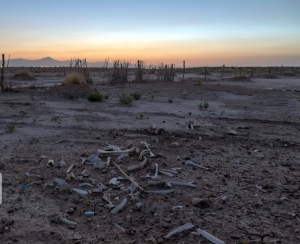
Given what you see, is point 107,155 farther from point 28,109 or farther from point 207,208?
point 28,109

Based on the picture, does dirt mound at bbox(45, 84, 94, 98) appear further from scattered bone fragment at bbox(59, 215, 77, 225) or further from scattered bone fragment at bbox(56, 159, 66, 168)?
scattered bone fragment at bbox(59, 215, 77, 225)

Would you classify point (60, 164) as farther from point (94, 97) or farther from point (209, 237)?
point (94, 97)

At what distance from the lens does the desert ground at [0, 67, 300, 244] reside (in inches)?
137

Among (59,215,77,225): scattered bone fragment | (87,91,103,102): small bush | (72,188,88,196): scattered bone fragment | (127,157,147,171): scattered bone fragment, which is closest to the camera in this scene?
(59,215,77,225): scattered bone fragment

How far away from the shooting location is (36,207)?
154 inches

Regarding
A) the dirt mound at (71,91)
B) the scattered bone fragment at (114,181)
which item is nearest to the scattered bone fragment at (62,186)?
the scattered bone fragment at (114,181)

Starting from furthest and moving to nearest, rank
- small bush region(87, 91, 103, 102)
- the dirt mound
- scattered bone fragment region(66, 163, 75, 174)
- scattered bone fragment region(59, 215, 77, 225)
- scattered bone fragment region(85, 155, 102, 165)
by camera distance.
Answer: the dirt mound → small bush region(87, 91, 103, 102) → scattered bone fragment region(85, 155, 102, 165) → scattered bone fragment region(66, 163, 75, 174) → scattered bone fragment region(59, 215, 77, 225)

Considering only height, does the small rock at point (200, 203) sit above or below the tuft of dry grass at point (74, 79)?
Answer: below

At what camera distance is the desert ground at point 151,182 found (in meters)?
3.48

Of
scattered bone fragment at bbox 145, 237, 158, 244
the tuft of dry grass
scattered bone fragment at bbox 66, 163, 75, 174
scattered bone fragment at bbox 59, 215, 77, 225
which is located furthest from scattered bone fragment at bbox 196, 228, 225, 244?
the tuft of dry grass

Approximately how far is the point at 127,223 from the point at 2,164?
256cm

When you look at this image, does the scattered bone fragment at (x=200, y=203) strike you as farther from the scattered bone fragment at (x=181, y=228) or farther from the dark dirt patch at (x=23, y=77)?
the dark dirt patch at (x=23, y=77)

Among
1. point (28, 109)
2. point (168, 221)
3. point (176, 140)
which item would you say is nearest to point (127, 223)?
point (168, 221)

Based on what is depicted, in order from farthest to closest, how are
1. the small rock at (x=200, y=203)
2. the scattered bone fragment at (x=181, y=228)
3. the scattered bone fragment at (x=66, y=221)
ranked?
1. the small rock at (x=200, y=203)
2. the scattered bone fragment at (x=66, y=221)
3. the scattered bone fragment at (x=181, y=228)
